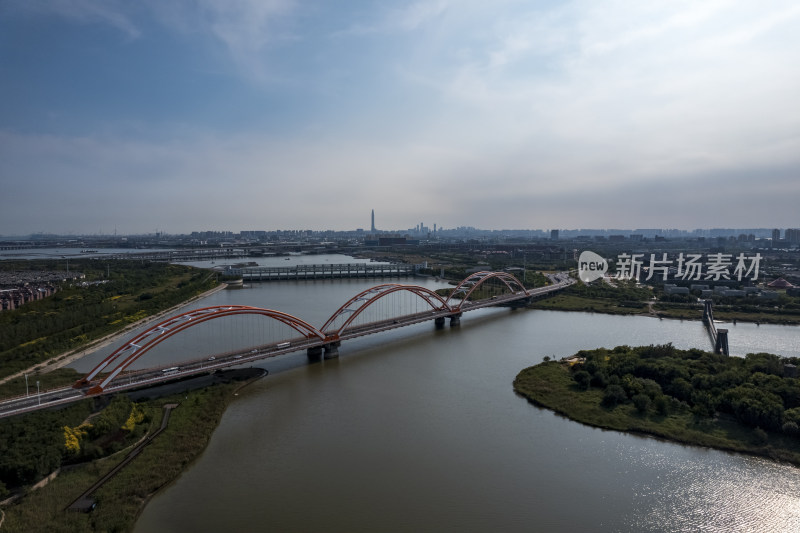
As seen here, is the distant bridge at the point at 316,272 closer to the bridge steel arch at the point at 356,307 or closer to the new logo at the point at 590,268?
the new logo at the point at 590,268

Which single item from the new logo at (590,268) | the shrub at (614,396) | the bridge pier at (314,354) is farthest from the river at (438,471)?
the new logo at (590,268)

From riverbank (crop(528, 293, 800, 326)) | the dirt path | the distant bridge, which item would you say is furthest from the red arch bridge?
the distant bridge

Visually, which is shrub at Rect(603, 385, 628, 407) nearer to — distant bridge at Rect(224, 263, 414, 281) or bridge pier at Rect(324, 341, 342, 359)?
bridge pier at Rect(324, 341, 342, 359)

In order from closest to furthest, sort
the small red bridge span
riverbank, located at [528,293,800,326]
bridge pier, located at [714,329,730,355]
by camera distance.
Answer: the small red bridge span
bridge pier, located at [714,329,730,355]
riverbank, located at [528,293,800,326]

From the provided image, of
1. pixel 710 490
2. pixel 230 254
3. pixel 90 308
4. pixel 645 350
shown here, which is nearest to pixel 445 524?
pixel 710 490

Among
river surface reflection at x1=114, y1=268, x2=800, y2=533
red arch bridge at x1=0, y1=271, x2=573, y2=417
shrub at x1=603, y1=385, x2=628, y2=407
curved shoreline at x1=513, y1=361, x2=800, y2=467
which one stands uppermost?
red arch bridge at x1=0, y1=271, x2=573, y2=417

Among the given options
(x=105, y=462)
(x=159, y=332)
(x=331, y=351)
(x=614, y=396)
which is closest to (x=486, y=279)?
(x=331, y=351)

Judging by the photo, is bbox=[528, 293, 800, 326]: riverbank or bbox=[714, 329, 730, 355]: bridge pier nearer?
bbox=[714, 329, 730, 355]: bridge pier
